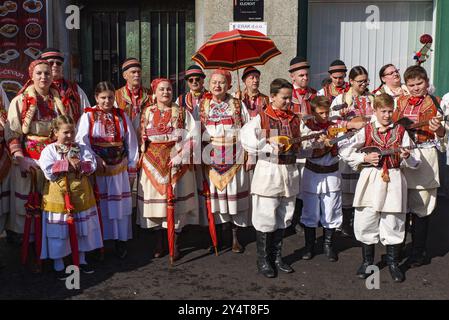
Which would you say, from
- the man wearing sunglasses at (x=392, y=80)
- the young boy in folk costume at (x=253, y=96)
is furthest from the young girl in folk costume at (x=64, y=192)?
the man wearing sunglasses at (x=392, y=80)

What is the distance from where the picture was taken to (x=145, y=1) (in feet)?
27.3

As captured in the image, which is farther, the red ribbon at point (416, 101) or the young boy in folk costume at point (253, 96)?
the young boy in folk costume at point (253, 96)

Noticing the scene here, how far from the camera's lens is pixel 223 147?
512 centimetres

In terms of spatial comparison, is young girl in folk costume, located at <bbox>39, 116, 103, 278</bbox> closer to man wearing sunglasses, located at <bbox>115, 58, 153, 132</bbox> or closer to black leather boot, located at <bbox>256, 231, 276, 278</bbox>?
man wearing sunglasses, located at <bbox>115, 58, 153, 132</bbox>

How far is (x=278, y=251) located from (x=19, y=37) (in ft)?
17.6

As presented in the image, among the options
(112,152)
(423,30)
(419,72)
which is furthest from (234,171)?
(423,30)

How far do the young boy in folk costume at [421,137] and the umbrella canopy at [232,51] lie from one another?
1594 mm

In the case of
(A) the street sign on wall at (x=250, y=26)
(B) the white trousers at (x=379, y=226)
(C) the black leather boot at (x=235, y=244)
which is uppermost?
(A) the street sign on wall at (x=250, y=26)

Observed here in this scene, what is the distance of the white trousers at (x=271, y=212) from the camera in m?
4.54

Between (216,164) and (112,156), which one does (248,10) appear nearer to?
(216,164)

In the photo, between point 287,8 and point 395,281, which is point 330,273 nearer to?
point 395,281

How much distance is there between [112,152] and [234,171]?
119 cm

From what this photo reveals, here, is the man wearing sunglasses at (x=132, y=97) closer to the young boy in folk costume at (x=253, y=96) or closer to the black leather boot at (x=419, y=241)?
the young boy in folk costume at (x=253, y=96)

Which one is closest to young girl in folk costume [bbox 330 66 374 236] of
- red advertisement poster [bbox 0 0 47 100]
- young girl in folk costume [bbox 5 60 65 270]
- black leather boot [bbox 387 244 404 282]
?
black leather boot [bbox 387 244 404 282]
